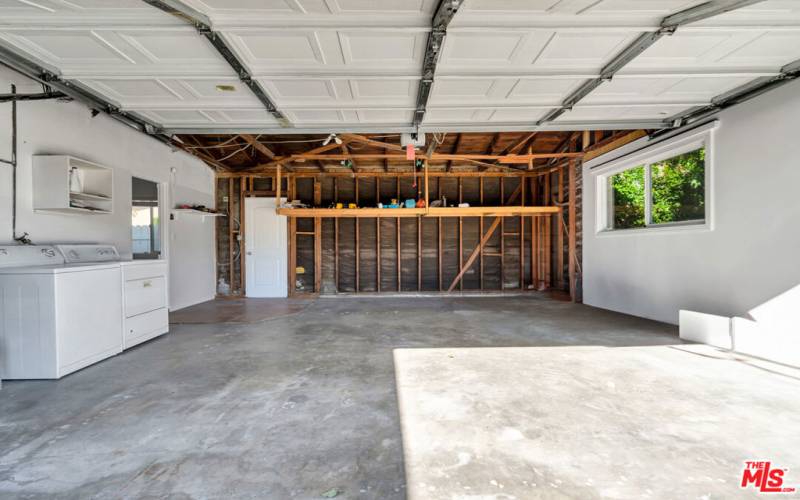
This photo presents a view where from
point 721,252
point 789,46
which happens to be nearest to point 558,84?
point 789,46

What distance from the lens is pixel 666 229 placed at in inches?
182

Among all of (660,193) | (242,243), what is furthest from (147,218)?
(660,193)

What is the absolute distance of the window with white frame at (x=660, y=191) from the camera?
4320 millimetres

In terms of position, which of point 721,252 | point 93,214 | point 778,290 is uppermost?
point 93,214

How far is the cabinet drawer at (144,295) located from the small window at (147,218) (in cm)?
197

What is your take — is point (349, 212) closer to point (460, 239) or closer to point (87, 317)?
point (460, 239)

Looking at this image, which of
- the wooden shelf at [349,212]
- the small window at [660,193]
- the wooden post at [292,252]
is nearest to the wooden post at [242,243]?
the wooden post at [292,252]

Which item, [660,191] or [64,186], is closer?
[64,186]

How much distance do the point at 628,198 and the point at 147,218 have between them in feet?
29.5

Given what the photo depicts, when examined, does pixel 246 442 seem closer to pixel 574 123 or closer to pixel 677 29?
pixel 677 29

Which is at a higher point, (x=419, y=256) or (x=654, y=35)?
(x=654, y=35)

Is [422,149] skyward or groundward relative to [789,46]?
skyward

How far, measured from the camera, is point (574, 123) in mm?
4504

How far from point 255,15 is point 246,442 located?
2.77 m
